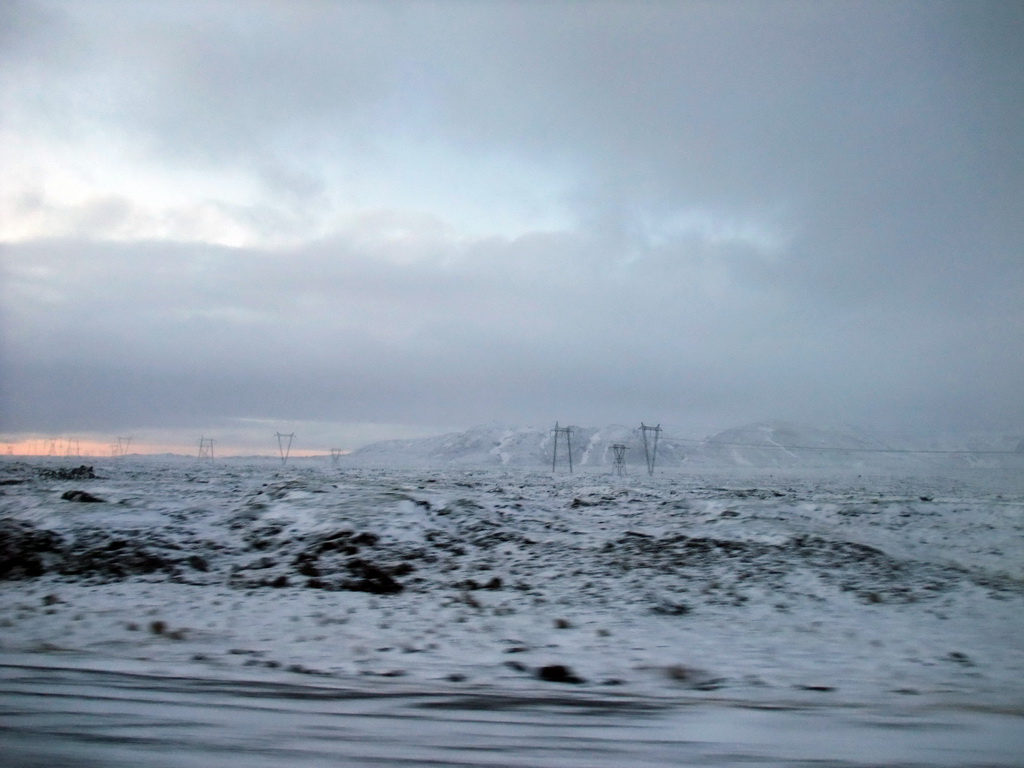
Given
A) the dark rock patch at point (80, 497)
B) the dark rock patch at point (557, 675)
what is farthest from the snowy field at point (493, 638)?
the dark rock patch at point (80, 497)

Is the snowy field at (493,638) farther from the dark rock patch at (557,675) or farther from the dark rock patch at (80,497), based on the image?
the dark rock patch at (80,497)

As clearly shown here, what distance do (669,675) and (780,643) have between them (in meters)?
2.00

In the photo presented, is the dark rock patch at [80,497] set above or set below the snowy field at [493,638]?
above

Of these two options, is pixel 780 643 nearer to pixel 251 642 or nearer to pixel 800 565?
pixel 800 565

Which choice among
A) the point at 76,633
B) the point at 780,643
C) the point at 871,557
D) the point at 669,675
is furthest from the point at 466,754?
the point at 871,557

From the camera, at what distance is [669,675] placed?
571 centimetres

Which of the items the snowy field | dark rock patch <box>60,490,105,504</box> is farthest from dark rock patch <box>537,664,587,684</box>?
dark rock patch <box>60,490,105,504</box>

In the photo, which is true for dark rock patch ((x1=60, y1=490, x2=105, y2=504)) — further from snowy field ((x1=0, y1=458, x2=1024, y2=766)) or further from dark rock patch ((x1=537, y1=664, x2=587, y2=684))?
dark rock patch ((x1=537, y1=664, x2=587, y2=684))

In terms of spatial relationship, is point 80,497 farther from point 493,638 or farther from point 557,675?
point 557,675

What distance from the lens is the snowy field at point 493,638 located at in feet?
13.6

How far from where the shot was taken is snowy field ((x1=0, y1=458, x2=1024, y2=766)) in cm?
413

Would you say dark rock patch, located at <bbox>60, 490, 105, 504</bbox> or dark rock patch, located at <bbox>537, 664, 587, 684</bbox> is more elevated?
dark rock patch, located at <bbox>60, 490, 105, 504</bbox>

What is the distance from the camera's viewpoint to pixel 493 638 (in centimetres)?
707

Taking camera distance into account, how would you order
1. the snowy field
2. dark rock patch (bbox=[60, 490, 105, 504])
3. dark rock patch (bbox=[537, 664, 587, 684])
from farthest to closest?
1. dark rock patch (bbox=[60, 490, 105, 504])
2. dark rock patch (bbox=[537, 664, 587, 684])
3. the snowy field
